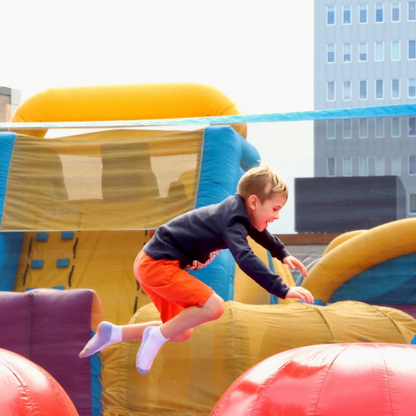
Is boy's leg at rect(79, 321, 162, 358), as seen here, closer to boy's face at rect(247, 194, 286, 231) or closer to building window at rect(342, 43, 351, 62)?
boy's face at rect(247, 194, 286, 231)

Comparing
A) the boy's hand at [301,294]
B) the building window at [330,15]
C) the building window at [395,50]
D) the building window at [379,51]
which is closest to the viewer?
the boy's hand at [301,294]

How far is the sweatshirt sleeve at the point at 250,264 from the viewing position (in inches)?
128

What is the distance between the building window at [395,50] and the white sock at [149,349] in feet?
162

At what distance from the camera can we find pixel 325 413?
2.87m

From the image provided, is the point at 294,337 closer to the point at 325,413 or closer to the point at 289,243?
the point at 289,243

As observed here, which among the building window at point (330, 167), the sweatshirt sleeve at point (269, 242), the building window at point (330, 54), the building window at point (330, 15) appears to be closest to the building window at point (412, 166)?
the building window at point (330, 167)

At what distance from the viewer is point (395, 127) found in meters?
6.10

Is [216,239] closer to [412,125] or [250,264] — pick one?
[250,264]

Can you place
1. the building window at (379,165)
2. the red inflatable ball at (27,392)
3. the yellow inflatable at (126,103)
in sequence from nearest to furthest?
the red inflatable ball at (27,392) < the building window at (379,165) < the yellow inflatable at (126,103)

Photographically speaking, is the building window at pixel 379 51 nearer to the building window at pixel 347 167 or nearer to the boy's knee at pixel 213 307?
the building window at pixel 347 167

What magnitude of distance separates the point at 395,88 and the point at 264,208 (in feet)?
161

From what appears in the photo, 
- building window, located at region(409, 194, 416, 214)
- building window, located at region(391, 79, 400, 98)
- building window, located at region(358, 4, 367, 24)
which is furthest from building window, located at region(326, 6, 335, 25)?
building window, located at region(409, 194, 416, 214)

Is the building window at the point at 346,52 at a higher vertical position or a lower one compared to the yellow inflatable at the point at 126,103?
higher

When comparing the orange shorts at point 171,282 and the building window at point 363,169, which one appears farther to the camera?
the building window at point 363,169
